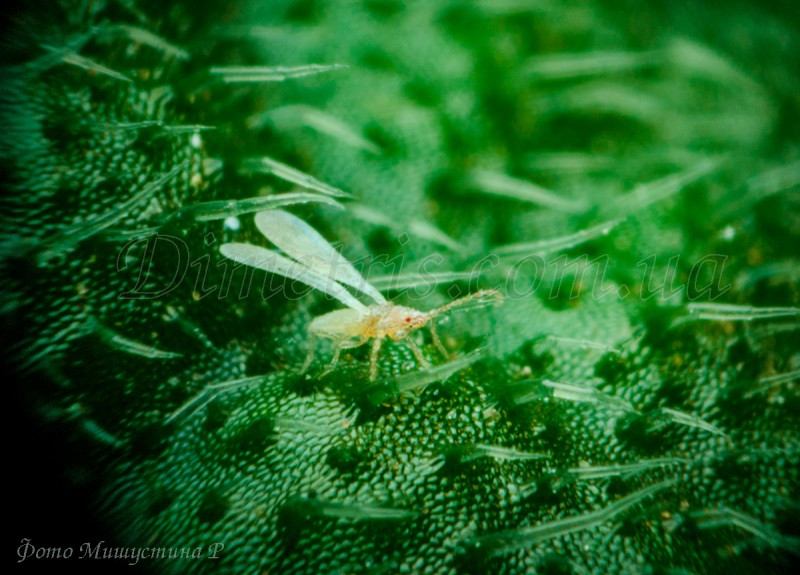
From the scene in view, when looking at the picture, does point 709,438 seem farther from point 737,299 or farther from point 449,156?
point 449,156

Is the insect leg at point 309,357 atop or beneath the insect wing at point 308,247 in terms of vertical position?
beneath

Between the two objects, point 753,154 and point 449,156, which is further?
point 753,154

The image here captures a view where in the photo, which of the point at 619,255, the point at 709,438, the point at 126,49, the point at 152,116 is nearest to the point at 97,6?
the point at 126,49

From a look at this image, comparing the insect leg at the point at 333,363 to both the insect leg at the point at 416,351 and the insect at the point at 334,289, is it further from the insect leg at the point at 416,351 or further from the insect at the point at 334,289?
the insect leg at the point at 416,351

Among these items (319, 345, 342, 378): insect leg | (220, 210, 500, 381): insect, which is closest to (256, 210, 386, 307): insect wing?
(220, 210, 500, 381): insect

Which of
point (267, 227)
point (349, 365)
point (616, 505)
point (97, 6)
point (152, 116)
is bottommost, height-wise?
point (616, 505)

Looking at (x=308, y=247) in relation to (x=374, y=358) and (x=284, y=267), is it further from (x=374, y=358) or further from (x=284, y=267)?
(x=374, y=358)

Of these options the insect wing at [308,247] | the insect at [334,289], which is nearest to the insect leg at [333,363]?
the insect at [334,289]
